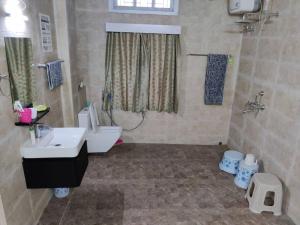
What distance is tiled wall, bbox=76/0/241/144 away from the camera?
3207 mm

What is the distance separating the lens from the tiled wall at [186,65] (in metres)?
3.21

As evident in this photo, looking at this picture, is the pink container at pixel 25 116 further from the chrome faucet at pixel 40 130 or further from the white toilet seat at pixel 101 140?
the white toilet seat at pixel 101 140

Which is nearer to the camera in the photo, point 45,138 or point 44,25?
point 45,138

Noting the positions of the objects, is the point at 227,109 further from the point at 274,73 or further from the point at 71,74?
the point at 71,74

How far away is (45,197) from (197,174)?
5.98ft

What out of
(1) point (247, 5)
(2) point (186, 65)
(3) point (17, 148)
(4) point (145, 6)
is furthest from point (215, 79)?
(3) point (17, 148)

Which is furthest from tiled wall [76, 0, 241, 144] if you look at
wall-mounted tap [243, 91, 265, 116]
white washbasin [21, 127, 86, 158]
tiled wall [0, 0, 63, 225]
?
white washbasin [21, 127, 86, 158]

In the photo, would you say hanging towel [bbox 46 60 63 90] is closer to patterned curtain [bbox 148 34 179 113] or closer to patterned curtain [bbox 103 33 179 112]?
patterned curtain [bbox 103 33 179 112]

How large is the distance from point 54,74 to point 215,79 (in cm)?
225

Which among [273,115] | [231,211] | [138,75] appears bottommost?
[231,211]

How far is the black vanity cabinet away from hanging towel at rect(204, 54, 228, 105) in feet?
7.51

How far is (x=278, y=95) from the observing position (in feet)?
8.03

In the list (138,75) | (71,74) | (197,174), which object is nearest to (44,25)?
(71,74)

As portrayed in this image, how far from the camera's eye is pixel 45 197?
2.32 meters
